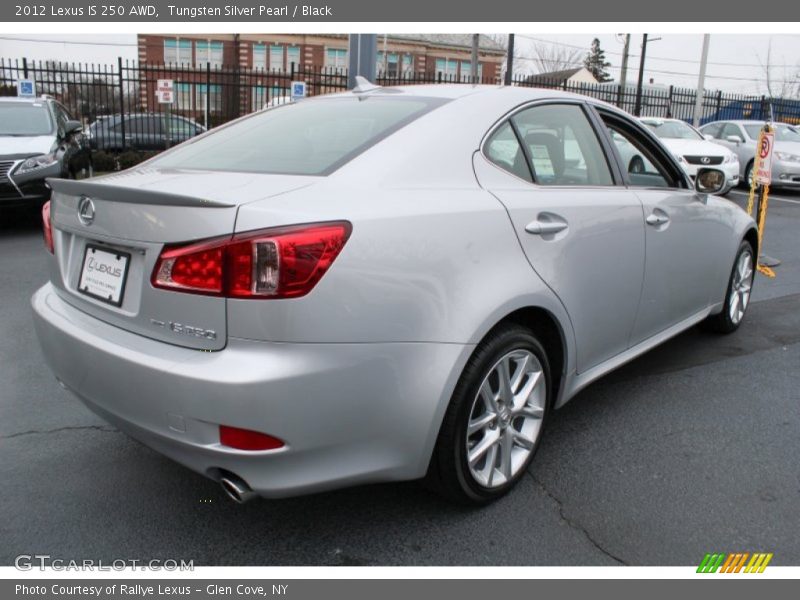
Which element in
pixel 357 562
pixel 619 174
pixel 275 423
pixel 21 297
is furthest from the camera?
pixel 21 297

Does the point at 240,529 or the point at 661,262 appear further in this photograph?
the point at 661,262

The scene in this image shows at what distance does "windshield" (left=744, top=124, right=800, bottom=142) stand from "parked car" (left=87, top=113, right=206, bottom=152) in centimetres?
1306

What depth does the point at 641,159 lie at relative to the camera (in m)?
3.74

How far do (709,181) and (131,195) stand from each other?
10.4ft

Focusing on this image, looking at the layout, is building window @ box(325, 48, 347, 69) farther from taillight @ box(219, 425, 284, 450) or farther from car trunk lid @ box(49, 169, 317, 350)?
taillight @ box(219, 425, 284, 450)

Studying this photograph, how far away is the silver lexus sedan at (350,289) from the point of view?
2.02 m

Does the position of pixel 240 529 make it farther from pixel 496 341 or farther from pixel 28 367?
pixel 28 367

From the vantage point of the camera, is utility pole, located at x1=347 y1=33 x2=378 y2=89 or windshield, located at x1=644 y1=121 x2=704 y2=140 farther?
windshield, located at x1=644 y1=121 x2=704 y2=140

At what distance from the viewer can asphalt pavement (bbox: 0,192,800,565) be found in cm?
244

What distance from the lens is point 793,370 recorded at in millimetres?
4285

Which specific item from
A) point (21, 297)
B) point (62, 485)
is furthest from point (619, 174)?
point (21, 297)

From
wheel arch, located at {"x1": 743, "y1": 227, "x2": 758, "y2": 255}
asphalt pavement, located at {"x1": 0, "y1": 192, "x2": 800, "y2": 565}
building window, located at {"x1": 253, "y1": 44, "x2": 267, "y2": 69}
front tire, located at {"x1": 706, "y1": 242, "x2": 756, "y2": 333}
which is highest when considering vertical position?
building window, located at {"x1": 253, "y1": 44, "x2": 267, "y2": 69}

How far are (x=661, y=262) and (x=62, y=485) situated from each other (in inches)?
115

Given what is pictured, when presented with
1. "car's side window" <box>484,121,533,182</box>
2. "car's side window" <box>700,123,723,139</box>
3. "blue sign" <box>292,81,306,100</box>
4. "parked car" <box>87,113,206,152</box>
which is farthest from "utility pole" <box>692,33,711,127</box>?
"car's side window" <box>484,121,533,182</box>
